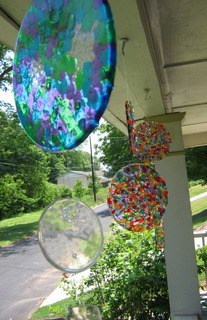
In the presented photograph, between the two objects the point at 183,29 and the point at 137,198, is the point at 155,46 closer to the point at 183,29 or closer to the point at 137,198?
the point at 183,29

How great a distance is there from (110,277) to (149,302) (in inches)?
18.9

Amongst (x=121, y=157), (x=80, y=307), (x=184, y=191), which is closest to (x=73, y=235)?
(x=80, y=307)

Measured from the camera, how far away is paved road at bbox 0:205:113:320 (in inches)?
246

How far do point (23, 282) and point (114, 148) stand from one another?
446 inches

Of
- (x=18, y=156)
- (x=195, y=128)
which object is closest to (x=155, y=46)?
(x=195, y=128)

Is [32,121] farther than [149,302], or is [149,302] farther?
[149,302]

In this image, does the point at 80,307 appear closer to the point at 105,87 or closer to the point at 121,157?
the point at 105,87

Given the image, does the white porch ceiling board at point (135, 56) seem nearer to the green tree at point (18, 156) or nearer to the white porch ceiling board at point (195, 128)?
the white porch ceiling board at point (195, 128)

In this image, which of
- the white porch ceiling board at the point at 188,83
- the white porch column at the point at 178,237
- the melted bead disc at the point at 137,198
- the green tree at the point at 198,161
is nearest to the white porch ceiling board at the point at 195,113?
the white porch ceiling board at the point at 188,83

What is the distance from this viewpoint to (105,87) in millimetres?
703

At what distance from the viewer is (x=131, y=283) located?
3725mm

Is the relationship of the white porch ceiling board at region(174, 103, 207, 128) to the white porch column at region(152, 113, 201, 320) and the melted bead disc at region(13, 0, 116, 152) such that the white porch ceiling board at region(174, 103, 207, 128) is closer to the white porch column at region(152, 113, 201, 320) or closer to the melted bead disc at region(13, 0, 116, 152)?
the white porch column at region(152, 113, 201, 320)

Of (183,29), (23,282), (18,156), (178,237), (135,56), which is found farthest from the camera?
(18,156)

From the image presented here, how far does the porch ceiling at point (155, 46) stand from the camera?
1399mm
